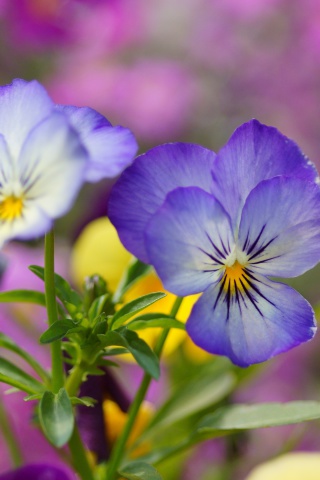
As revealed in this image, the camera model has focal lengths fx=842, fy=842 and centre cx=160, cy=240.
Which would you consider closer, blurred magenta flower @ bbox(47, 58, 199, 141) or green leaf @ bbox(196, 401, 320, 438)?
green leaf @ bbox(196, 401, 320, 438)

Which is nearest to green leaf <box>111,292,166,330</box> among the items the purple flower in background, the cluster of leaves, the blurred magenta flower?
the cluster of leaves

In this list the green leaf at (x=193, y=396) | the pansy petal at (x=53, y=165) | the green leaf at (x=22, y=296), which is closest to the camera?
the pansy petal at (x=53, y=165)

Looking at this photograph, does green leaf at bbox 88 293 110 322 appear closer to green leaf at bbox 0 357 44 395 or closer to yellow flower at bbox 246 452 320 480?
green leaf at bbox 0 357 44 395

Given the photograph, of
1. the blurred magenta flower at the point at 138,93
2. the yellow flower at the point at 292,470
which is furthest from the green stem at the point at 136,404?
the blurred magenta flower at the point at 138,93

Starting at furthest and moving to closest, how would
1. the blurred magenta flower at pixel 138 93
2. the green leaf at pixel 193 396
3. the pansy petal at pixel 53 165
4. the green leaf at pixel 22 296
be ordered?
the blurred magenta flower at pixel 138 93, the green leaf at pixel 193 396, the green leaf at pixel 22 296, the pansy petal at pixel 53 165


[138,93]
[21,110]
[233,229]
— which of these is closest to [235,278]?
[233,229]

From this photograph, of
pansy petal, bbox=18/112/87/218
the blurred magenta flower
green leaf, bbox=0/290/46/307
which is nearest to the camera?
A: pansy petal, bbox=18/112/87/218

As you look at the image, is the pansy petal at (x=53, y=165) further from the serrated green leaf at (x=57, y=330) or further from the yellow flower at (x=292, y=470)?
the yellow flower at (x=292, y=470)
